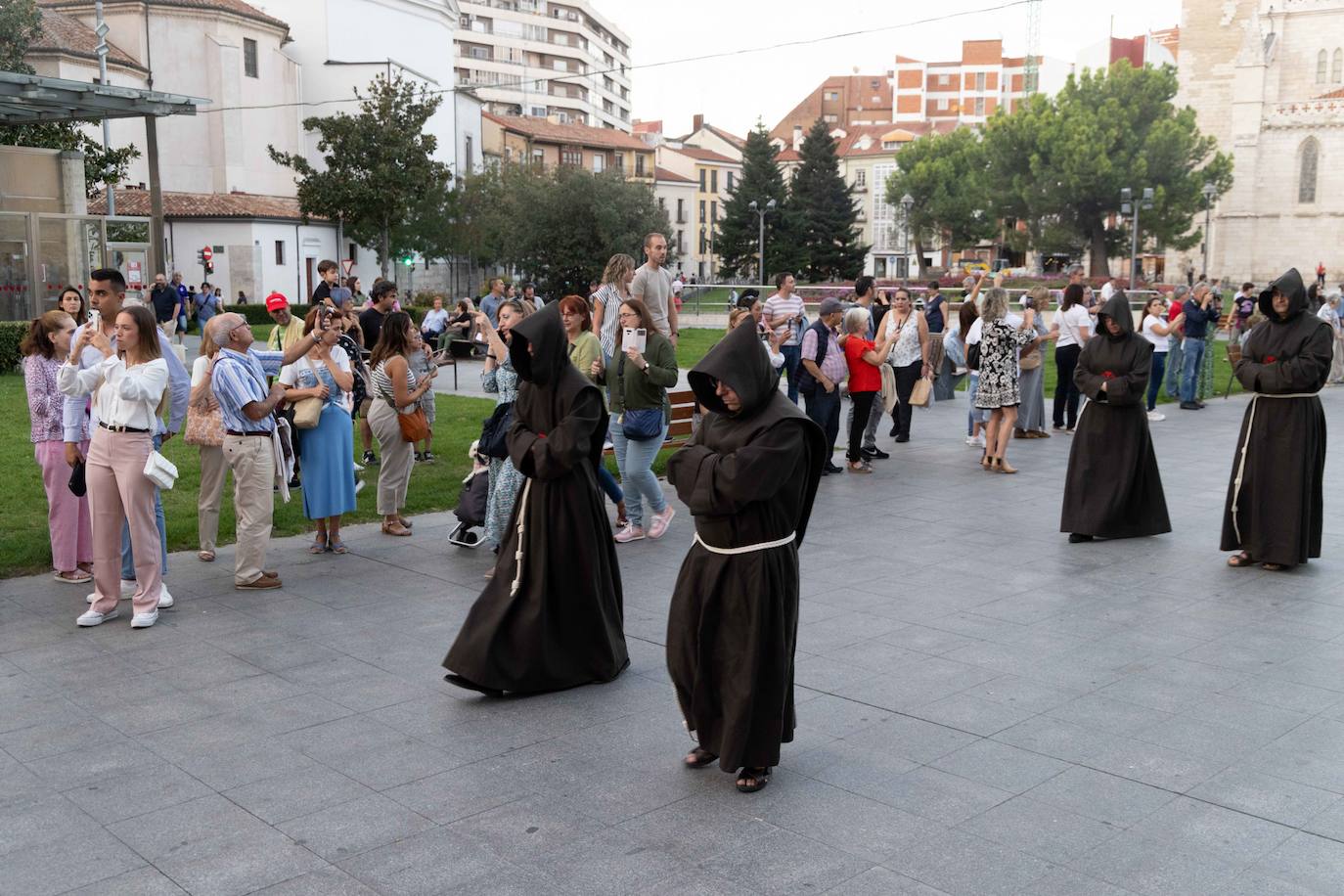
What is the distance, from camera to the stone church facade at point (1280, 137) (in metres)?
75.8

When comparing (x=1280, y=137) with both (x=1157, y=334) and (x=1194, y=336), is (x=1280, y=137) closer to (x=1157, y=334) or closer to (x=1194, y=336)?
(x=1194, y=336)

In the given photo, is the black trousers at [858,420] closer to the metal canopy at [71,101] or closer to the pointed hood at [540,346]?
the pointed hood at [540,346]

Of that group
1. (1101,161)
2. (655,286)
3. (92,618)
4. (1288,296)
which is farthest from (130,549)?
(1101,161)

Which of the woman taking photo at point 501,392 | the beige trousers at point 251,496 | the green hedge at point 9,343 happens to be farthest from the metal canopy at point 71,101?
the woman taking photo at point 501,392

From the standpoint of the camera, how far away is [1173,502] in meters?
11.2

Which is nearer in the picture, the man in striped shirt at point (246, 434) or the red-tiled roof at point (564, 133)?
the man in striped shirt at point (246, 434)

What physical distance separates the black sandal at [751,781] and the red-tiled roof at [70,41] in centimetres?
4519

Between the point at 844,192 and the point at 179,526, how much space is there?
66.1 metres

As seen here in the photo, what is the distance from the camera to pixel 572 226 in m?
47.4

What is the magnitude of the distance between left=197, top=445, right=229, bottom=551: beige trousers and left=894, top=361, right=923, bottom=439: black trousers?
318 inches

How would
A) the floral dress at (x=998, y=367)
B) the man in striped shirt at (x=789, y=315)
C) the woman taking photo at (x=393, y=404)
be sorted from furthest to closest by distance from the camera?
the man in striped shirt at (x=789, y=315) < the floral dress at (x=998, y=367) < the woman taking photo at (x=393, y=404)

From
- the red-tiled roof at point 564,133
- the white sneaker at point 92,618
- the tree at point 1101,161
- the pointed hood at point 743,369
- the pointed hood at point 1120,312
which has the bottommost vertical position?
the white sneaker at point 92,618

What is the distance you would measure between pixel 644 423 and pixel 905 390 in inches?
236

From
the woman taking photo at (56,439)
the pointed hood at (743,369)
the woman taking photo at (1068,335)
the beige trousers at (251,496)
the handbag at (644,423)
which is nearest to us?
the pointed hood at (743,369)
